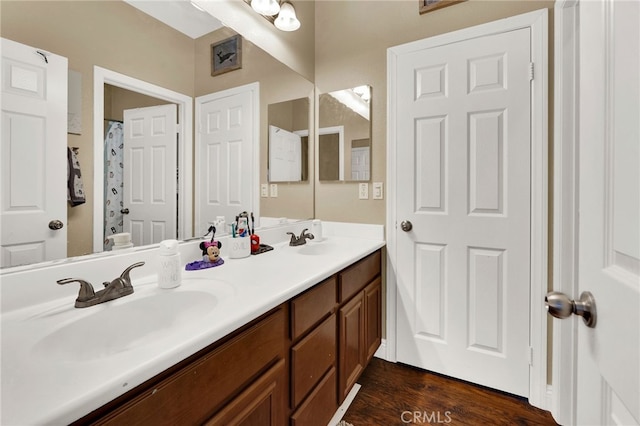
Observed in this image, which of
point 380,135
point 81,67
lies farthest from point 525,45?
point 81,67

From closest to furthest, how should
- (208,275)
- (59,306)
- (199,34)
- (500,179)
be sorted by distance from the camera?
(59,306), (208,275), (199,34), (500,179)

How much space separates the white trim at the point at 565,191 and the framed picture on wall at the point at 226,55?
1.62 metres

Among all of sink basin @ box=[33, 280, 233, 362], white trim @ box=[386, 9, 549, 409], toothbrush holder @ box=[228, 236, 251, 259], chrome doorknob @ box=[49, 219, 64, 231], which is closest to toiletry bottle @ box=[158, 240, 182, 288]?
sink basin @ box=[33, 280, 233, 362]

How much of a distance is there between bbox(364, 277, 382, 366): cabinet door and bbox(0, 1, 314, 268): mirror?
1029 mm

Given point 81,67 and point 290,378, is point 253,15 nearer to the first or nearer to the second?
point 81,67

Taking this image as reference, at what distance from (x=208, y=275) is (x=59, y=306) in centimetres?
42

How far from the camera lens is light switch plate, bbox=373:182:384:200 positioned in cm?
194

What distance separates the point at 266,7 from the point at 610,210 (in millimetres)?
1880

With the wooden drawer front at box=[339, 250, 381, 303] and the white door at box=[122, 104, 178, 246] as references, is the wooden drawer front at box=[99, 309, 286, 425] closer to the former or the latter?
the wooden drawer front at box=[339, 250, 381, 303]

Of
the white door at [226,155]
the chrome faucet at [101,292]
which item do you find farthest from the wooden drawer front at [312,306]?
the white door at [226,155]

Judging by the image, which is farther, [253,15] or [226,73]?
[253,15]

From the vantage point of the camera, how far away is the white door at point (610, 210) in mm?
424

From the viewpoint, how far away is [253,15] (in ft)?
5.52

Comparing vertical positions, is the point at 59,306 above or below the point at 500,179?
below
